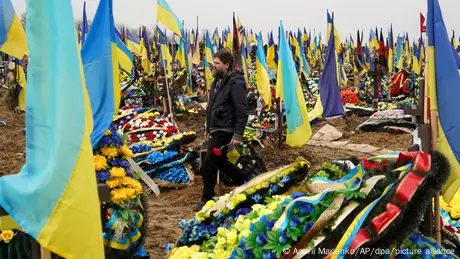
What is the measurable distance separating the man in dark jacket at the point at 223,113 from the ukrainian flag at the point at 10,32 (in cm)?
201

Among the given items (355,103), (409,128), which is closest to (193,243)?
(409,128)

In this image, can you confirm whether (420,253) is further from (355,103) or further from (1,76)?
(1,76)

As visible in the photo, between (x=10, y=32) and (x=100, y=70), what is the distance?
1.75m

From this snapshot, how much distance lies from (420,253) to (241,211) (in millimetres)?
1100

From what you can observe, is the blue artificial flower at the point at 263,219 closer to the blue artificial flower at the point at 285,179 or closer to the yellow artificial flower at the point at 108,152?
the blue artificial flower at the point at 285,179

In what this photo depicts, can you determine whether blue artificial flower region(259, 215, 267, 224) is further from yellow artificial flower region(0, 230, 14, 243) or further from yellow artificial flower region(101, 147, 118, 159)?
yellow artificial flower region(0, 230, 14, 243)

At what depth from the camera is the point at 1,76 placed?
23047 millimetres

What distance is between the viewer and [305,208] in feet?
9.01

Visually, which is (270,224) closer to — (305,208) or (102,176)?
(305,208)

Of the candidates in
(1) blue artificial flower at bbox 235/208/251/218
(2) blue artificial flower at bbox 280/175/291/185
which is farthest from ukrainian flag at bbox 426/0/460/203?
(1) blue artificial flower at bbox 235/208/251/218

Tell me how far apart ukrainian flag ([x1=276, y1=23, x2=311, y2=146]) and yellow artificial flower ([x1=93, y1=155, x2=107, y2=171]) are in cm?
479

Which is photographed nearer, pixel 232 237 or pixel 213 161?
pixel 232 237

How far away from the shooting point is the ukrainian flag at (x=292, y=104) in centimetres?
803

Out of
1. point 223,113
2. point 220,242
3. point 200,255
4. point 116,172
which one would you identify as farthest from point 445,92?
point 223,113
